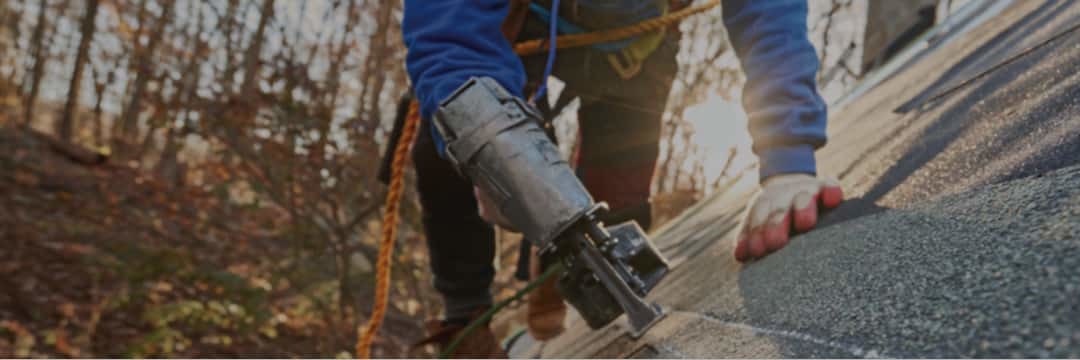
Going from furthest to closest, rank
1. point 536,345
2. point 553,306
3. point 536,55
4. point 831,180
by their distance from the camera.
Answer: point 536,345 → point 553,306 → point 536,55 → point 831,180

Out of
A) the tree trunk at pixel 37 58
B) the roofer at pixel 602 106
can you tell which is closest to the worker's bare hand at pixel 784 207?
the roofer at pixel 602 106

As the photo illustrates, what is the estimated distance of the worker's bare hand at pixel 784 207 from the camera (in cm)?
119

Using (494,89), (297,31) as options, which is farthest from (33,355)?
(494,89)

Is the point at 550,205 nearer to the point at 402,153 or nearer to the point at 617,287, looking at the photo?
the point at 617,287

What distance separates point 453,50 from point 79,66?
52.0 feet

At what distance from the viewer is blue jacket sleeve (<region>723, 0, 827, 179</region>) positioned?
4.14ft

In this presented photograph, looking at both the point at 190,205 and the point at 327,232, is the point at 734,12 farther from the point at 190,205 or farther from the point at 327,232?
the point at 190,205

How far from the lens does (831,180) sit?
1.27 metres

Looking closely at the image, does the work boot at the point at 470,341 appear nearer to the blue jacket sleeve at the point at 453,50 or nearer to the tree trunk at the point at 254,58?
the blue jacket sleeve at the point at 453,50

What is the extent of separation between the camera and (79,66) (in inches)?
548

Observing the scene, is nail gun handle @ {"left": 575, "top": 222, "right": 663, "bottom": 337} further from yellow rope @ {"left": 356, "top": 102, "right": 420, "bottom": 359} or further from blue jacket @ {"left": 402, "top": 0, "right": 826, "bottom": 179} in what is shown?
yellow rope @ {"left": 356, "top": 102, "right": 420, "bottom": 359}

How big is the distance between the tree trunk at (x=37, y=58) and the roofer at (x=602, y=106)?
16.7 meters

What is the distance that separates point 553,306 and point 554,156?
3.95 ft

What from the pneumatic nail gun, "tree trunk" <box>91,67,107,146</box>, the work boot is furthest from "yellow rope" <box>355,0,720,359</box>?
"tree trunk" <box>91,67,107,146</box>
